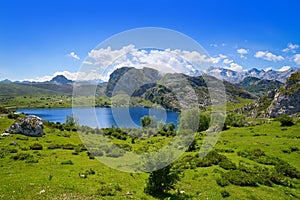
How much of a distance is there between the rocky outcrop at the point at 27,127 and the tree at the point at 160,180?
35.9m

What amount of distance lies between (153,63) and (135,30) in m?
4.41

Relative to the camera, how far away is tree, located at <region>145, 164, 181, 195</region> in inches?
706

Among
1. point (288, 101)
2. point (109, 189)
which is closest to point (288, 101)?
point (288, 101)

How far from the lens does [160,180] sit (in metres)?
18.0

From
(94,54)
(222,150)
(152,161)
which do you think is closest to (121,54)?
(94,54)

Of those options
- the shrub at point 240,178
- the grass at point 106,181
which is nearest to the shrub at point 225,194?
the grass at point 106,181

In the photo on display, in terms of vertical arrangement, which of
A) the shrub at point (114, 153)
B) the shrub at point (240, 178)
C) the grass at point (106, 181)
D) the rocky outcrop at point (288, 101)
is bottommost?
the shrub at point (114, 153)

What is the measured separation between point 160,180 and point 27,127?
37.0m

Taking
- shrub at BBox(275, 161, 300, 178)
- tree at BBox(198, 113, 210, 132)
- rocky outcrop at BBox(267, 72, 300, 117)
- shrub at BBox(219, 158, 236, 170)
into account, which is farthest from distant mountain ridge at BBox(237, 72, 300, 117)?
shrub at BBox(219, 158, 236, 170)

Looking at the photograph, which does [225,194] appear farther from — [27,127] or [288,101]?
[288,101]

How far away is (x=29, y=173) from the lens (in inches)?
862

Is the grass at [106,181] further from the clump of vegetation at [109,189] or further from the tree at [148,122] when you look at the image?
the tree at [148,122]

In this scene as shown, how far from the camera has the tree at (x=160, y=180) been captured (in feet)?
58.8

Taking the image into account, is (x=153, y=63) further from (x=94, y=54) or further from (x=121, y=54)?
(x=94, y=54)
